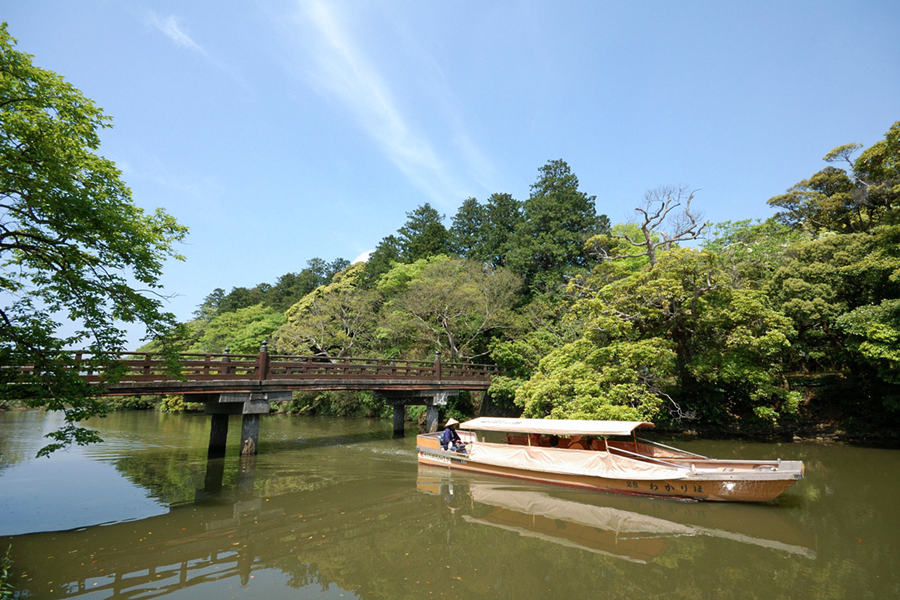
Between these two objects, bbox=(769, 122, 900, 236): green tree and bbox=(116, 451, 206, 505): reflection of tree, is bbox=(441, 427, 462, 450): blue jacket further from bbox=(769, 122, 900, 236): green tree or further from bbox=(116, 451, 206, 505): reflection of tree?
bbox=(769, 122, 900, 236): green tree

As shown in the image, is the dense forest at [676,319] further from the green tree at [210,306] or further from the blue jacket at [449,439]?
the green tree at [210,306]

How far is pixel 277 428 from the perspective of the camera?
84.4 feet

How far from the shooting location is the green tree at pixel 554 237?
32125 mm

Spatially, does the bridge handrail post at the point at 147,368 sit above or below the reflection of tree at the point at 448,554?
above

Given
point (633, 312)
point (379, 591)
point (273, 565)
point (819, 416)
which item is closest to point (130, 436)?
point (273, 565)

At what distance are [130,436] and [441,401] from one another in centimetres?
1624

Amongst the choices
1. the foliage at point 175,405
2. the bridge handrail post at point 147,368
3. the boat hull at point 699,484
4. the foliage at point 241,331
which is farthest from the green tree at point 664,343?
the foliage at point 175,405

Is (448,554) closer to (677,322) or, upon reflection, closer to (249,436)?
(249,436)

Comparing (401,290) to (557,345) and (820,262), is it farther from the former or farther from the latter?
(820,262)

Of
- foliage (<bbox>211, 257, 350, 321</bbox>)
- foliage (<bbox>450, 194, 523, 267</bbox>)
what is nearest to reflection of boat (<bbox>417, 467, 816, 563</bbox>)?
foliage (<bbox>450, 194, 523, 267</bbox>)

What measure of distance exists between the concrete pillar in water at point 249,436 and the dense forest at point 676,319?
473 cm

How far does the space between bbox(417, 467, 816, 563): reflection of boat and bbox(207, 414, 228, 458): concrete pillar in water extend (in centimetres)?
1048

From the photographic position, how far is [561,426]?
1158cm

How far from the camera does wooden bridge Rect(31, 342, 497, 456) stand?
1268 cm
